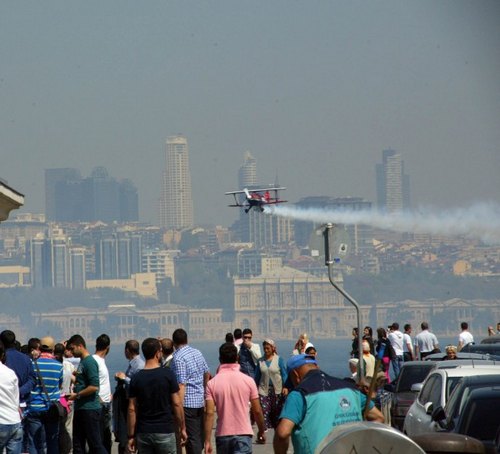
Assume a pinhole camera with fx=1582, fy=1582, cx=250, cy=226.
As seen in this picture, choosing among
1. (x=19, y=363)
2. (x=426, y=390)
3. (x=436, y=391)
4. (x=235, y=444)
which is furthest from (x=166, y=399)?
(x=426, y=390)

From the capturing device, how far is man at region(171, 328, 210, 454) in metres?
→ 12.5

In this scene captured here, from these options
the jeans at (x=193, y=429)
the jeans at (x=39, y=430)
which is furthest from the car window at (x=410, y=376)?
the jeans at (x=39, y=430)

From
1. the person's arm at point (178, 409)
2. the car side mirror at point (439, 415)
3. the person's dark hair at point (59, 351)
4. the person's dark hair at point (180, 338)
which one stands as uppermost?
the person's dark hair at point (180, 338)

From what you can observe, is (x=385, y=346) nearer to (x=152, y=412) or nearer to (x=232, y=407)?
(x=232, y=407)

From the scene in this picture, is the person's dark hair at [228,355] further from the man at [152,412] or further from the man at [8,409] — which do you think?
the man at [8,409]

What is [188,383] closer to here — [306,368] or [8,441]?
[8,441]

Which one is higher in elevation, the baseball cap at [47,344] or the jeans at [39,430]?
the baseball cap at [47,344]

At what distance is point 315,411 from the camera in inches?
312

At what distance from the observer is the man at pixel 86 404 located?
41.1 ft

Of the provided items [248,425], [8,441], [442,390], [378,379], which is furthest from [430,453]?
[442,390]

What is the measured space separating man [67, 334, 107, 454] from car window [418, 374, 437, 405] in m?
2.99

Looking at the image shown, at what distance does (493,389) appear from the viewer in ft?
37.2

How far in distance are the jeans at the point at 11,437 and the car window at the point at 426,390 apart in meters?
4.42

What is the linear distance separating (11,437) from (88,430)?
2.08 meters
